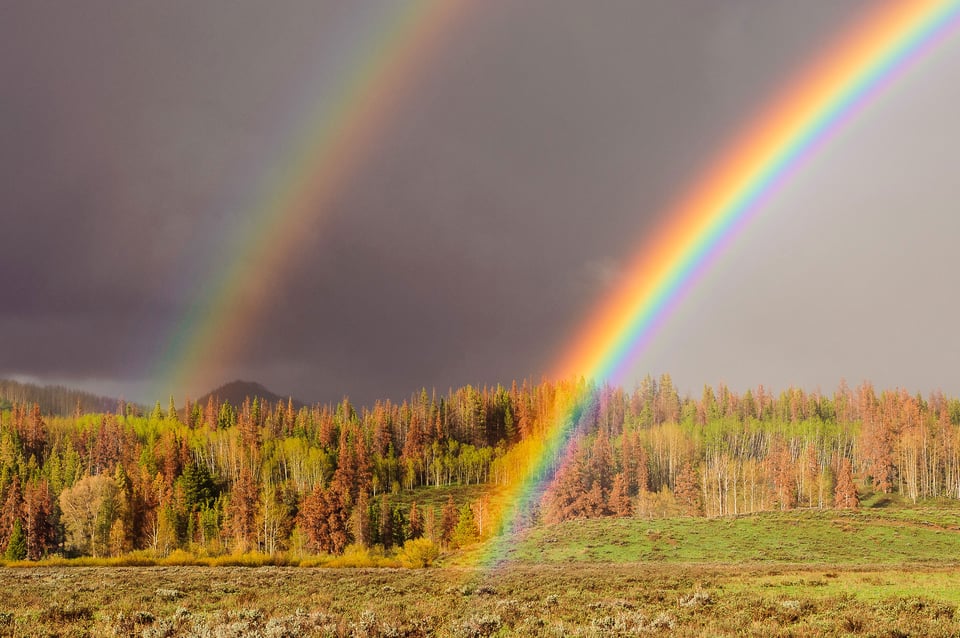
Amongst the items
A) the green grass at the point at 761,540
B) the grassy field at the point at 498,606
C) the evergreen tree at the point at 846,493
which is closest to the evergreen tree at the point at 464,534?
the green grass at the point at 761,540

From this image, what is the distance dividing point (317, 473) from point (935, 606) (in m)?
163

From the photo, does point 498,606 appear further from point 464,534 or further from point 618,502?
point 618,502

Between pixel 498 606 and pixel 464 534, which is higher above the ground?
pixel 498 606

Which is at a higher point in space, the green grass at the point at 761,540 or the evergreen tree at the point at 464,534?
the green grass at the point at 761,540

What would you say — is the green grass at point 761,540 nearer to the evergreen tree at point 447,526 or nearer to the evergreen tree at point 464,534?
the evergreen tree at point 464,534

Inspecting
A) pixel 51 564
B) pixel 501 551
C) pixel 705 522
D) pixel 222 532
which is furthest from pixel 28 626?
pixel 222 532

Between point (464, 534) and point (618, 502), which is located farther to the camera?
point (618, 502)

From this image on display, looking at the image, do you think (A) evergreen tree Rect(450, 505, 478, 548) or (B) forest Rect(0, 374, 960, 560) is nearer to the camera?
(A) evergreen tree Rect(450, 505, 478, 548)

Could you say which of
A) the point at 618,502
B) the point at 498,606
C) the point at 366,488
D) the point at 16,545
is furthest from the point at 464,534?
the point at 498,606

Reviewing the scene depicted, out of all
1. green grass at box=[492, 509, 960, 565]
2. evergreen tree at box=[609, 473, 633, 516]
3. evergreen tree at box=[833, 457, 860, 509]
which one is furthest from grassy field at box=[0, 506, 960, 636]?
evergreen tree at box=[833, 457, 860, 509]

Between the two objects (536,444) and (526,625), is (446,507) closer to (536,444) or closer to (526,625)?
(536,444)

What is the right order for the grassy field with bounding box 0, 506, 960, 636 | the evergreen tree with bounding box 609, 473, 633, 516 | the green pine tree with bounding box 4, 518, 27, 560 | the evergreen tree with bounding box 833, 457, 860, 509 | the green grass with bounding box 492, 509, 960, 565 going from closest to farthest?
the grassy field with bounding box 0, 506, 960, 636 < the green grass with bounding box 492, 509, 960, 565 < the green pine tree with bounding box 4, 518, 27, 560 < the evergreen tree with bounding box 609, 473, 633, 516 < the evergreen tree with bounding box 833, 457, 860, 509

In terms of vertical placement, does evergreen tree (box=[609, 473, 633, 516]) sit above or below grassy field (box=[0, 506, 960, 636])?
below

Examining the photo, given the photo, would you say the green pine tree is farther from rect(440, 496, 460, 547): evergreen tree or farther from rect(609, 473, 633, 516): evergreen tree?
rect(609, 473, 633, 516): evergreen tree
